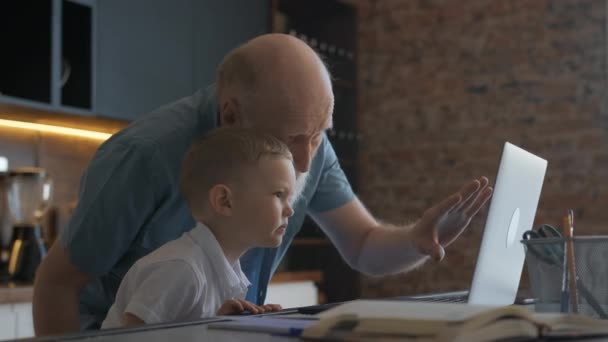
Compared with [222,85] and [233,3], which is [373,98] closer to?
[233,3]

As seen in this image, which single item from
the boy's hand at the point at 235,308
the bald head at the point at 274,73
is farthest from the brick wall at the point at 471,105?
the boy's hand at the point at 235,308

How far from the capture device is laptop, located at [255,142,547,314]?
1299 millimetres

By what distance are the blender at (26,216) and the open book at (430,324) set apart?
92.8 inches

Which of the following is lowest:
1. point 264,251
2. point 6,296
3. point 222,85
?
point 6,296

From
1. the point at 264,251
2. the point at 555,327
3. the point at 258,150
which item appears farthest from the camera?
the point at 264,251

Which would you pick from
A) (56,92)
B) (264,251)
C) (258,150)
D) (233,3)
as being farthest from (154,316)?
(233,3)

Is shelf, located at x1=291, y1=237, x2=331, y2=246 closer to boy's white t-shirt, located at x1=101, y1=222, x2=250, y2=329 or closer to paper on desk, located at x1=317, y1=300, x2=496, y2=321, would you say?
boy's white t-shirt, located at x1=101, y1=222, x2=250, y2=329

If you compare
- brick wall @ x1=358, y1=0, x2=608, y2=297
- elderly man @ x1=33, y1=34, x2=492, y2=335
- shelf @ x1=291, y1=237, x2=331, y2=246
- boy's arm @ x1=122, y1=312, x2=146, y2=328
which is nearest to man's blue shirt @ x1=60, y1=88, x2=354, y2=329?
elderly man @ x1=33, y1=34, x2=492, y2=335

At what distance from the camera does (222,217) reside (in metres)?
1.35

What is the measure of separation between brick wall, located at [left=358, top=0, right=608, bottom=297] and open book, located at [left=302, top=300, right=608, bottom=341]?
11.5ft

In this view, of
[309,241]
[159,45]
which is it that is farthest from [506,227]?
[309,241]

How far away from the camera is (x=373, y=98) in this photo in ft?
16.0

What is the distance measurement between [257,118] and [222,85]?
112 mm

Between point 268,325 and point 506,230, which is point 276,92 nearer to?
point 506,230
